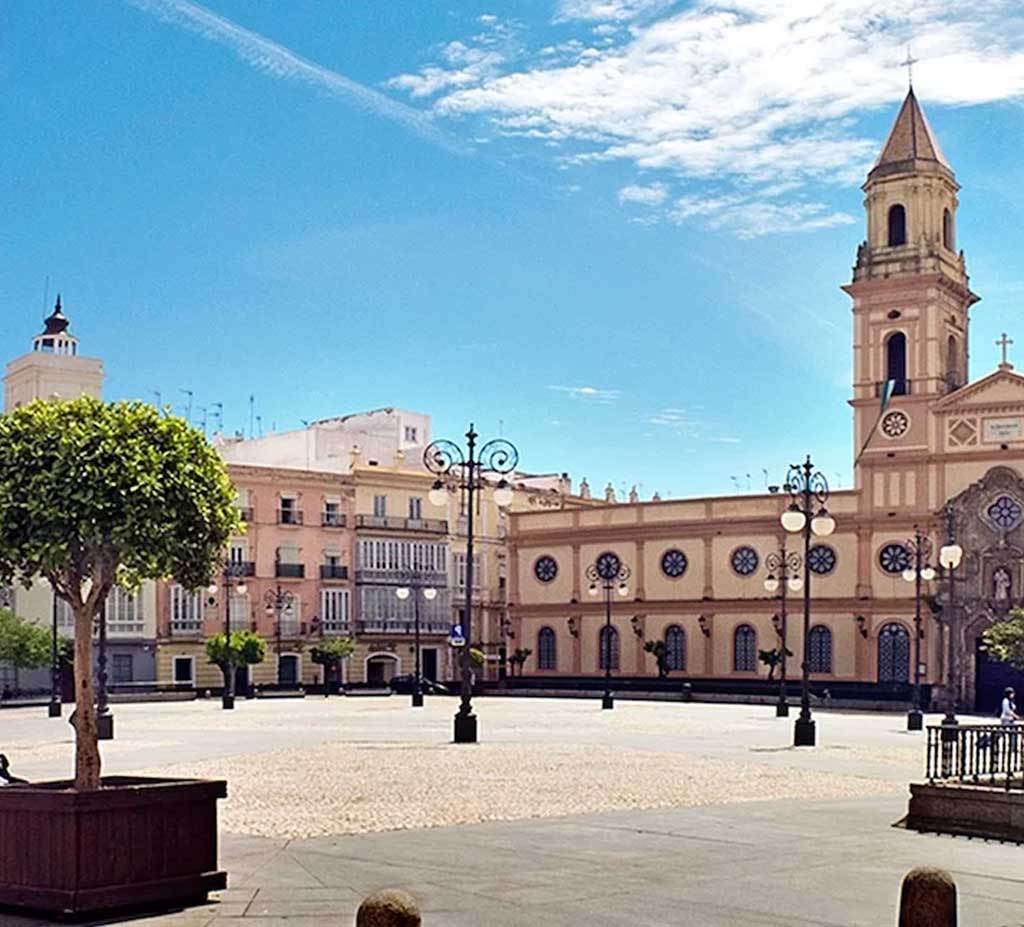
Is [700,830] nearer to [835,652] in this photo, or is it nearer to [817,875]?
[817,875]

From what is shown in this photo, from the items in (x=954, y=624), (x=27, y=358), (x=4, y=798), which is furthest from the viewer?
(x=27, y=358)

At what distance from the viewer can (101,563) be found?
11734 millimetres

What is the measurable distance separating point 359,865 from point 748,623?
184ft

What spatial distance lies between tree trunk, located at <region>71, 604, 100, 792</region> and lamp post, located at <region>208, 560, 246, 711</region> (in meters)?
40.4

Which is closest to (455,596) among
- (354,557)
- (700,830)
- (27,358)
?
(354,557)

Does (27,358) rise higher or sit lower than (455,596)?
higher

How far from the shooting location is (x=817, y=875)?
1315 centimetres

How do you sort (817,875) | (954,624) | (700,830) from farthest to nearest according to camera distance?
(954,624) → (700,830) → (817,875)

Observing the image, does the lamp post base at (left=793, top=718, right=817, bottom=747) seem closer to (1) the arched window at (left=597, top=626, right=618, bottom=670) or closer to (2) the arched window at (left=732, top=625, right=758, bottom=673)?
(2) the arched window at (left=732, top=625, right=758, bottom=673)

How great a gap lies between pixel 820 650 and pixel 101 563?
5688cm

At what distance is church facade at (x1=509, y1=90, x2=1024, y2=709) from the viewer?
200 ft

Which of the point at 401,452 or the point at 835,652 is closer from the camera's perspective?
the point at 835,652

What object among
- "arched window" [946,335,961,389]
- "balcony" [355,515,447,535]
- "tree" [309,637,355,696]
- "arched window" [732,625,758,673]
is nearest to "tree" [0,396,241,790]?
"tree" [309,637,355,696]

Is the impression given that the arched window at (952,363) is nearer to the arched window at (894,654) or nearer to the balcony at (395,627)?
the arched window at (894,654)
